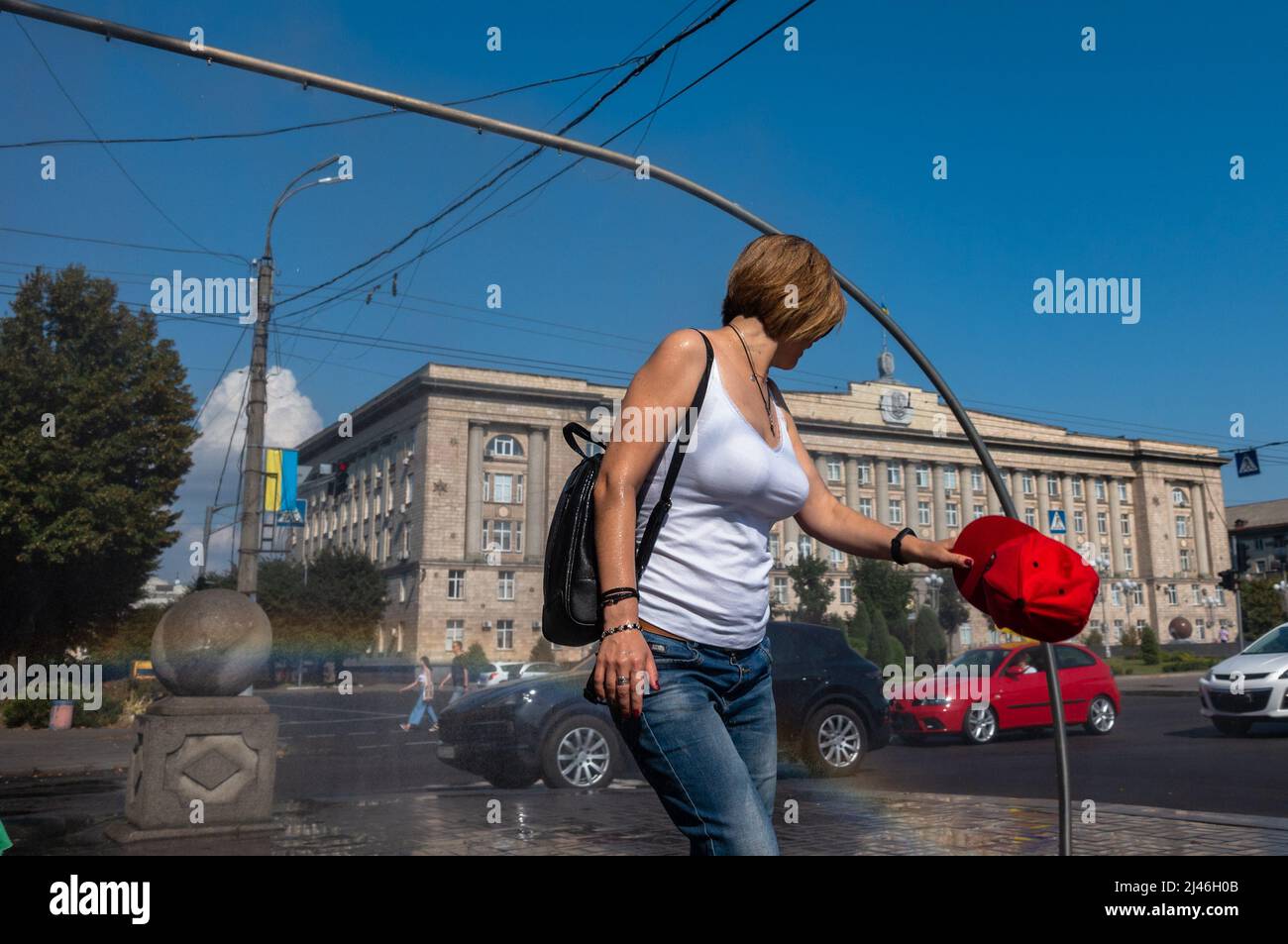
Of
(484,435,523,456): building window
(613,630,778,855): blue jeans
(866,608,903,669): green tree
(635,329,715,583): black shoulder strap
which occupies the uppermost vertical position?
(484,435,523,456): building window

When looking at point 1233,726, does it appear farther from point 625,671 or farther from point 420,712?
point 625,671

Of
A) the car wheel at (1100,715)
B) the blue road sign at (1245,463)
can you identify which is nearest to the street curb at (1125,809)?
the car wheel at (1100,715)

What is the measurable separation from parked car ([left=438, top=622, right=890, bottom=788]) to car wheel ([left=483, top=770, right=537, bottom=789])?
13 mm

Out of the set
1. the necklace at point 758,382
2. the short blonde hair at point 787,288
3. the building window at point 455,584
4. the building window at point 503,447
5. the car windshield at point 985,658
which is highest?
the building window at point 503,447

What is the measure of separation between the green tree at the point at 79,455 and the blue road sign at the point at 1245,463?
29517 millimetres

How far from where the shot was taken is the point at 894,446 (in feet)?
287

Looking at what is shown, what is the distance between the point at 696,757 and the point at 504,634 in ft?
224

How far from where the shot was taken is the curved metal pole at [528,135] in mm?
6340

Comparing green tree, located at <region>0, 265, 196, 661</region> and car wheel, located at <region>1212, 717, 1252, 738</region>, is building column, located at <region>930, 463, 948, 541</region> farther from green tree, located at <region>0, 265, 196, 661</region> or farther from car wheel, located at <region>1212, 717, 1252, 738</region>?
car wheel, located at <region>1212, 717, 1252, 738</region>

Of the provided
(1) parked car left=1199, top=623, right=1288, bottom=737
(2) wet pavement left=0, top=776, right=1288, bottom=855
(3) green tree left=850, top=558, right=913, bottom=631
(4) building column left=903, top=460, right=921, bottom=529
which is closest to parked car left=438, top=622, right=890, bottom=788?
(2) wet pavement left=0, top=776, right=1288, bottom=855

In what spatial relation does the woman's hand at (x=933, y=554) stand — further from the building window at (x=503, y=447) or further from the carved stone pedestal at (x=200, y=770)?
the building window at (x=503, y=447)

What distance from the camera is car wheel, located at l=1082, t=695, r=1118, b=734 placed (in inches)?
650
